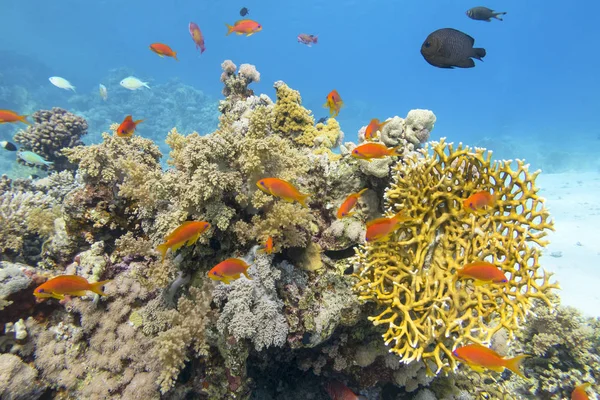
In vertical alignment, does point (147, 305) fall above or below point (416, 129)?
below

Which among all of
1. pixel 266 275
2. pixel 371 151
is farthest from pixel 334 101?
pixel 266 275

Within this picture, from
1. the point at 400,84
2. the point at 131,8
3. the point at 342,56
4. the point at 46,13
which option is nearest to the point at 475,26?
the point at 400,84

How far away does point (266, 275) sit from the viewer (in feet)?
10.6

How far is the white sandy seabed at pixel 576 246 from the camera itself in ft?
37.1

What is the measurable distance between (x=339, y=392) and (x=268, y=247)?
2452mm

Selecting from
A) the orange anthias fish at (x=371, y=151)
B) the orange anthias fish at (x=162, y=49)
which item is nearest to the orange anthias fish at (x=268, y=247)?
the orange anthias fish at (x=371, y=151)

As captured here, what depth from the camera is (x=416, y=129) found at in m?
4.31

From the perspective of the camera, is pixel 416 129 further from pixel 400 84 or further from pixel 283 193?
pixel 400 84

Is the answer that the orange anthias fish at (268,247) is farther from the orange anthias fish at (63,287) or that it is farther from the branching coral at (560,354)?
the branching coral at (560,354)

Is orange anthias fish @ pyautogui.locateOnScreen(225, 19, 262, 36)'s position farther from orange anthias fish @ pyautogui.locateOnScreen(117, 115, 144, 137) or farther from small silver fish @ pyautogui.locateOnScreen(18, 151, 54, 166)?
small silver fish @ pyautogui.locateOnScreen(18, 151, 54, 166)

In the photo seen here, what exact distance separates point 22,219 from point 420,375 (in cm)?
693

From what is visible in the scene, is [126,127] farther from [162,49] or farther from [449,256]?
[449,256]

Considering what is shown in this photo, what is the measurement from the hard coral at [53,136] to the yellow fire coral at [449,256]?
10.7 m

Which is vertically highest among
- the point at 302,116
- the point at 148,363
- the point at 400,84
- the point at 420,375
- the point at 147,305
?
the point at 400,84
